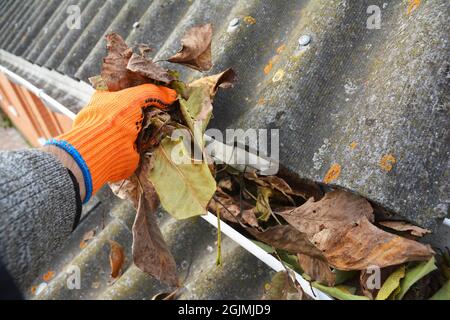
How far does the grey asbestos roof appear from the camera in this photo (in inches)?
35.4

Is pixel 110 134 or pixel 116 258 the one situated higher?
pixel 110 134

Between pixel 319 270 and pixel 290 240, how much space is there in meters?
0.10

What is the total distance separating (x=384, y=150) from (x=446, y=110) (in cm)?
16

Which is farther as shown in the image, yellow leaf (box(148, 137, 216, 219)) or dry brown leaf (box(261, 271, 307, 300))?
Result: dry brown leaf (box(261, 271, 307, 300))

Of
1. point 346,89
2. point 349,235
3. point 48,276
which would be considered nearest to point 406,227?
point 349,235

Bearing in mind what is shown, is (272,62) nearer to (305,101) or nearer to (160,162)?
(305,101)

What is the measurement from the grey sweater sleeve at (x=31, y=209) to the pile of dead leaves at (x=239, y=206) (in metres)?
0.25

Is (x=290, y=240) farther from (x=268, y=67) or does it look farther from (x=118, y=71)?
(x=118, y=71)

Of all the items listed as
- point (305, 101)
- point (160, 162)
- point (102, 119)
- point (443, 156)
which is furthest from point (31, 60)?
point (443, 156)

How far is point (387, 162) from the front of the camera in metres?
0.91

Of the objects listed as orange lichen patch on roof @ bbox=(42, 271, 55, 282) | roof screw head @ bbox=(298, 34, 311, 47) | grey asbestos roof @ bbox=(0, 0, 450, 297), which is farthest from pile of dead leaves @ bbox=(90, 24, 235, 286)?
orange lichen patch on roof @ bbox=(42, 271, 55, 282)

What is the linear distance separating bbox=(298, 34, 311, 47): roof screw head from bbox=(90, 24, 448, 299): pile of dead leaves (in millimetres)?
228

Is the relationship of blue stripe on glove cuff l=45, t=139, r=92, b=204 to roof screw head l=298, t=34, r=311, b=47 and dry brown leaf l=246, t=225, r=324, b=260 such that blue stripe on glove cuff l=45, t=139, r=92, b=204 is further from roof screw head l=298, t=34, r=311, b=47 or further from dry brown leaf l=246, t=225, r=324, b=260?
roof screw head l=298, t=34, r=311, b=47
